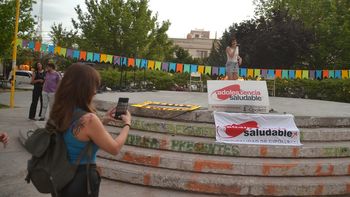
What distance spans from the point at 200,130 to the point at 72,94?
3.91 meters

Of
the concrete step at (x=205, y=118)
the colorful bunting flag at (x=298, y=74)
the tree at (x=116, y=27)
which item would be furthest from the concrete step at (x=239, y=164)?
the tree at (x=116, y=27)

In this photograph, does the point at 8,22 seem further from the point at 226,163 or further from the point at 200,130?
the point at 226,163

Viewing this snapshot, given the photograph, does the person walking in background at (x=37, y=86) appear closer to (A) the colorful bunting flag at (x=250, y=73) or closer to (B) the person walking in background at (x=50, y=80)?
(B) the person walking in background at (x=50, y=80)

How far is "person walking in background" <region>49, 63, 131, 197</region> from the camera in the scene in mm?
2510

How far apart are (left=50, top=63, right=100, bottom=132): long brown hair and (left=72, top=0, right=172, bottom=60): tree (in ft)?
90.3

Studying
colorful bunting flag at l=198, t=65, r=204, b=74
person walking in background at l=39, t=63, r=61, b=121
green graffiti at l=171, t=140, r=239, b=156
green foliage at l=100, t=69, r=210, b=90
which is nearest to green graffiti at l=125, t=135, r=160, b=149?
green graffiti at l=171, t=140, r=239, b=156

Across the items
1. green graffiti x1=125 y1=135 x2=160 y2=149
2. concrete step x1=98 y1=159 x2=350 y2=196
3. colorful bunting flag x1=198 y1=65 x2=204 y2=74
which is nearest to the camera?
concrete step x1=98 y1=159 x2=350 y2=196

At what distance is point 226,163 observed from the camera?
539cm

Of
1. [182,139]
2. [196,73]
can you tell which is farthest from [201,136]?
[196,73]

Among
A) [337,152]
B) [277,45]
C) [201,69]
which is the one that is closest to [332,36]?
[277,45]

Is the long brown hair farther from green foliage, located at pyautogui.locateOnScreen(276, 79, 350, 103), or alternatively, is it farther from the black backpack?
green foliage, located at pyautogui.locateOnScreen(276, 79, 350, 103)

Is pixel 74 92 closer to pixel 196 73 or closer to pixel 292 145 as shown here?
pixel 292 145

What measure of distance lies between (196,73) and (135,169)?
16890mm

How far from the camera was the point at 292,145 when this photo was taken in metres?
5.92
